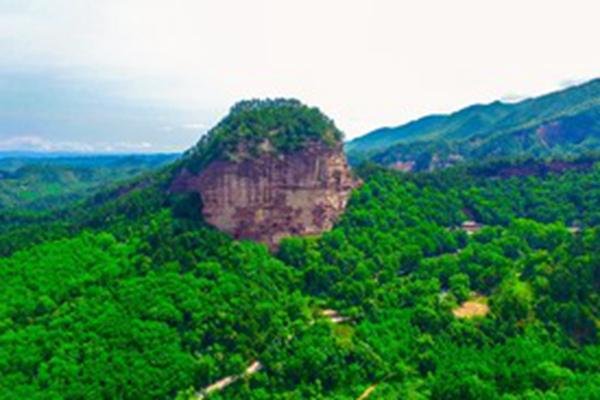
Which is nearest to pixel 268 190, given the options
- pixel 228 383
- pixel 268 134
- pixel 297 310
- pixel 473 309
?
pixel 268 134

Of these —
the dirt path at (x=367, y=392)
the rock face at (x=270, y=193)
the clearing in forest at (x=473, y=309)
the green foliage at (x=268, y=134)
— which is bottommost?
the dirt path at (x=367, y=392)

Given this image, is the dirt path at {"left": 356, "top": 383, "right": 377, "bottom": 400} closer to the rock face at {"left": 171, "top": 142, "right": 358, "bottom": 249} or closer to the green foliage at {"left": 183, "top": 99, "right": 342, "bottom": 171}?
the rock face at {"left": 171, "top": 142, "right": 358, "bottom": 249}

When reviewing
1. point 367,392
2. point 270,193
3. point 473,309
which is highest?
point 270,193

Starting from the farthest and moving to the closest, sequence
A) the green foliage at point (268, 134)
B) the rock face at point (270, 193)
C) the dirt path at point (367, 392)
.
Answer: the green foliage at point (268, 134), the rock face at point (270, 193), the dirt path at point (367, 392)

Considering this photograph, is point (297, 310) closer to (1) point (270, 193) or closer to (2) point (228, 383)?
(2) point (228, 383)

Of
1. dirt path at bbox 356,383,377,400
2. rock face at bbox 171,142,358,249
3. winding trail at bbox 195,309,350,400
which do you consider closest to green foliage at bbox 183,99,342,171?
rock face at bbox 171,142,358,249

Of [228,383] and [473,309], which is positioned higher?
[473,309]

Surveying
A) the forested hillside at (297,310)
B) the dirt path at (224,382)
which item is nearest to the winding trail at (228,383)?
the dirt path at (224,382)

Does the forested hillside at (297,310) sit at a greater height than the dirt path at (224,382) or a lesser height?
greater

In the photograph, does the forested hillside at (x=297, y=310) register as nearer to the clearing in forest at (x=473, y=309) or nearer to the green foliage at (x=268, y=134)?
the clearing in forest at (x=473, y=309)
